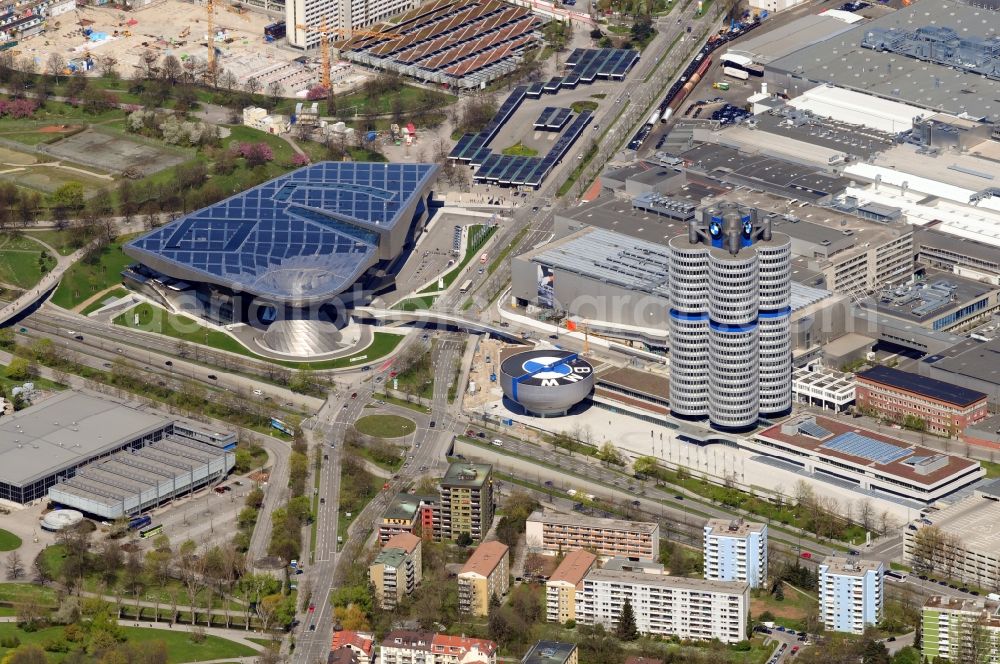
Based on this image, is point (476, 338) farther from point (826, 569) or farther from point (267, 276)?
point (826, 569)

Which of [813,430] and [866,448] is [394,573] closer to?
[813,430]

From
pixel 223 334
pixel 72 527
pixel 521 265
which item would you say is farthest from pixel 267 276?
pixel 72 527

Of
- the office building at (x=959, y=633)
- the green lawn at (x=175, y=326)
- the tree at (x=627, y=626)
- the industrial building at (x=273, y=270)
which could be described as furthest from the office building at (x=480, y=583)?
the green lawn at (x=175, y=326)

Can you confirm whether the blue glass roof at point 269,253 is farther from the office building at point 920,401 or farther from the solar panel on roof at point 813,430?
the office building at point 920,401

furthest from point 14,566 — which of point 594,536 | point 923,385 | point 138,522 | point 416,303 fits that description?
point 923,385

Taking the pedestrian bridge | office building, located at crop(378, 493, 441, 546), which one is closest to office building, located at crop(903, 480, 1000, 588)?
office building, located at crop(378, 493, 441, 546)
